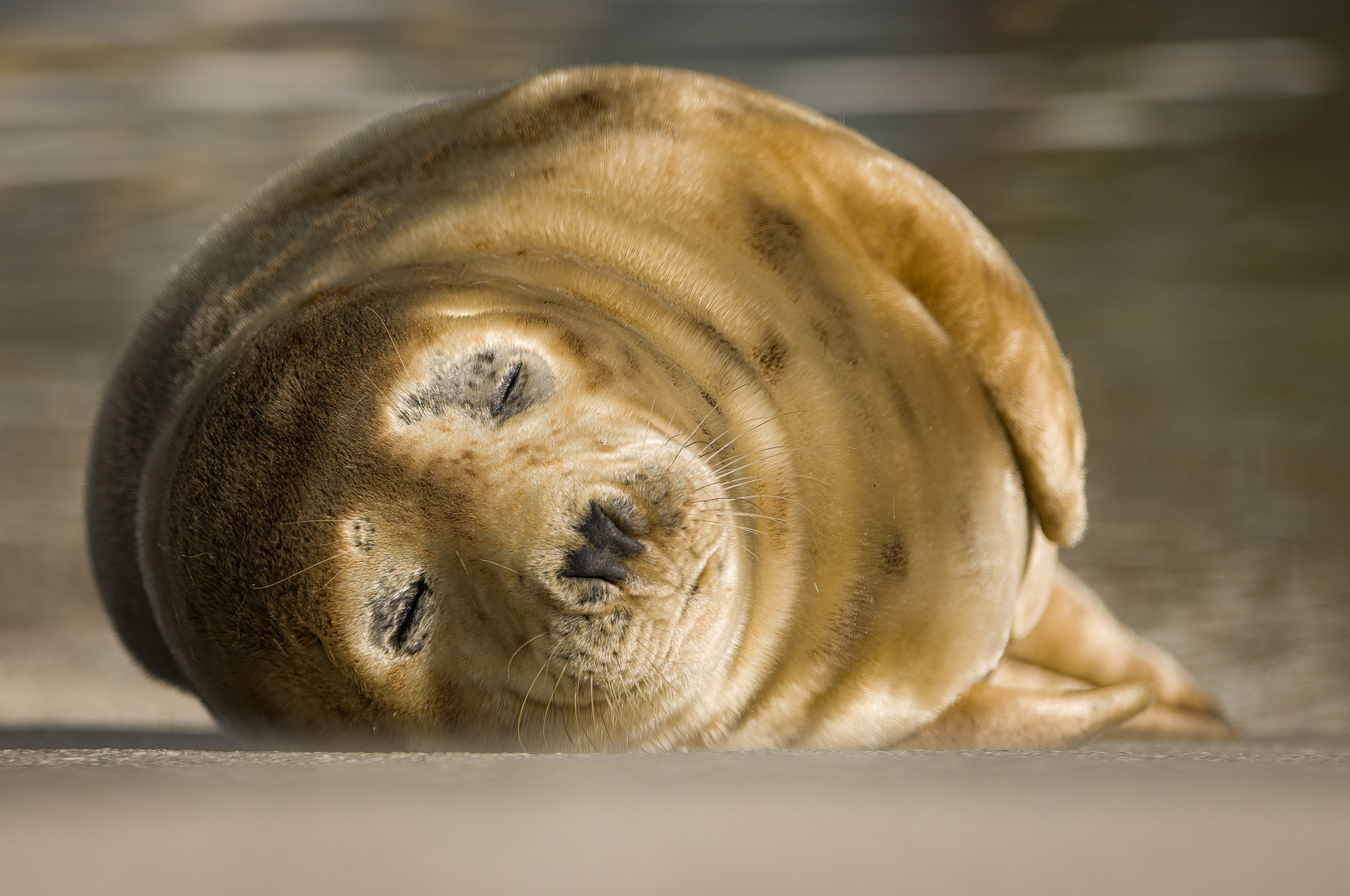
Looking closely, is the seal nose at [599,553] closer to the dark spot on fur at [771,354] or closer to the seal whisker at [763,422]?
the seal whisker at [763,422]

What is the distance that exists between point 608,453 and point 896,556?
0.45 meters

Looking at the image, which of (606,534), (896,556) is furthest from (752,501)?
(606,534)

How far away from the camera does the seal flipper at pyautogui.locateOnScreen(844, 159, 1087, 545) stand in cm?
146

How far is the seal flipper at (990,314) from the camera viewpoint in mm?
1462

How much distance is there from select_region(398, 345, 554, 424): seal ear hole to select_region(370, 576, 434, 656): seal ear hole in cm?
17

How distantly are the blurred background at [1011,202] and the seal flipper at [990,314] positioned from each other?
73 centimetres

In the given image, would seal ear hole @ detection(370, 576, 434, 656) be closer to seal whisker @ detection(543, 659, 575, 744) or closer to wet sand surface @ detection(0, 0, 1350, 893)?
seal whisker @ detection(543, 659, 575, 744)

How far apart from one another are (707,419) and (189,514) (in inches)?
21.7

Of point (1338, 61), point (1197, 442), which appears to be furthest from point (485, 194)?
point (1338, 61)

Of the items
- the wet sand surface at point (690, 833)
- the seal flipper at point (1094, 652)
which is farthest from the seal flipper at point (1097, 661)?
the wet sand surface at point (690, 833)

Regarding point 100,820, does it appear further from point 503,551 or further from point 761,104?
point 761,104

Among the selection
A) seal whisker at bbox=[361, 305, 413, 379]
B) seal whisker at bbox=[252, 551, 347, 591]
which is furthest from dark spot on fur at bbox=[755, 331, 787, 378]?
seal whisker at bbox=[252, 551, 347, 591]

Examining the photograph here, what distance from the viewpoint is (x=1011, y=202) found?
11.2 feet

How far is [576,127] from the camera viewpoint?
1.52 metres
